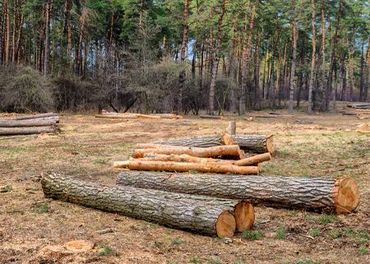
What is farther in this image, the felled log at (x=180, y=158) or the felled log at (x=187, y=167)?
the felled log at (x=180, y=158)

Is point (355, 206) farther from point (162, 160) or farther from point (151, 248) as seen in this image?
point (162, 160)

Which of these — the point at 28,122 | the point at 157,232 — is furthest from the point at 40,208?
the point at 28,122

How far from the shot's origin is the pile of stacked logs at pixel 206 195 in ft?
21.5

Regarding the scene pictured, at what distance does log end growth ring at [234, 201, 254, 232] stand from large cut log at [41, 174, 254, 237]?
0.5 inches

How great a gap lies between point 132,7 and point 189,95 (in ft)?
29.0

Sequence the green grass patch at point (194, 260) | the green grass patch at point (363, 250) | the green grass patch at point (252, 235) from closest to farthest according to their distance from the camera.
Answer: the green grass patch at point (194, 260)
the green grass patch at point (363, 250)
the green grass patch at point (252, 235)

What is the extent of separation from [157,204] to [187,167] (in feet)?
9.92

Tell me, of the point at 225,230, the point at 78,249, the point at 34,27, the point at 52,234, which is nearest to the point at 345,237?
the point at 225,230

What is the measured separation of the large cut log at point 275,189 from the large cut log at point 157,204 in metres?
0.95

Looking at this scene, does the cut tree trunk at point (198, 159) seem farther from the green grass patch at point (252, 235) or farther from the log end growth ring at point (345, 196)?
the green grass patch at point (252, 235)

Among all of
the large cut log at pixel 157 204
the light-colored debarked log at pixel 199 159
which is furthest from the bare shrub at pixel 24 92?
the large cut log at pixel 157 204

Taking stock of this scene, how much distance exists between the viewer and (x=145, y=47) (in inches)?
1328

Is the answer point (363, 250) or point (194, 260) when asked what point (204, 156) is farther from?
point (194, 260)

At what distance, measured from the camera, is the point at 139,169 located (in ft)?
34.4
